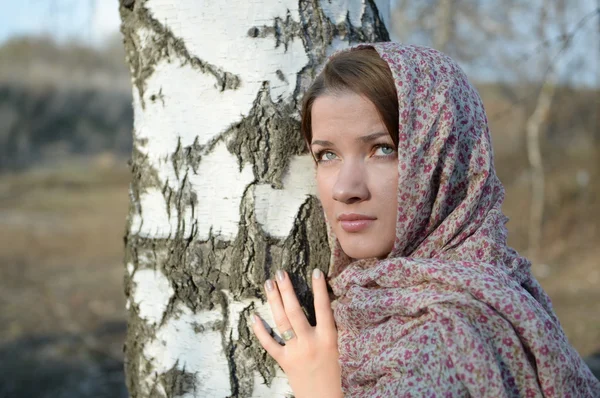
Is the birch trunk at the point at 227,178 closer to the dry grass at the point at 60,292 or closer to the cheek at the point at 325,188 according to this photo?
the cheek at the point at 325,188

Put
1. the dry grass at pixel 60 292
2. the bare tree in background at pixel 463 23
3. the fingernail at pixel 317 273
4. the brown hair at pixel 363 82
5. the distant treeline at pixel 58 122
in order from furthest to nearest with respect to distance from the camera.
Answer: the distant treeline at pixel 58 122 < the bare tree in background at pixel 463 23 < the dry grass at pixel 60 292 < the fingernail at pixel 317 273 < the brown hair at pixel 363 82

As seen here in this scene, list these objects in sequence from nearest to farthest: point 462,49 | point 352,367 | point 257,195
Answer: point 352,367 → point 257,195 → point 462,49

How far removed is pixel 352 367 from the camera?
58.1 inches

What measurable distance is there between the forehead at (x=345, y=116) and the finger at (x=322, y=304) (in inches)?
15.5

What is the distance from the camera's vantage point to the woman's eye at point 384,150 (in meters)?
1.52

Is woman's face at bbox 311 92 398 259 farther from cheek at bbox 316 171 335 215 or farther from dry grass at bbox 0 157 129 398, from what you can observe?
dry grass at bbox 0 157 129 398

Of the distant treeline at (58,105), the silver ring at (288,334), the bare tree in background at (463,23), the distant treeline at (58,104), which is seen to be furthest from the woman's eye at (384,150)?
the distant treeline at (58,105)

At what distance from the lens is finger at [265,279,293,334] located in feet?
5.15

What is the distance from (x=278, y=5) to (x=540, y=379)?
1.16 metres

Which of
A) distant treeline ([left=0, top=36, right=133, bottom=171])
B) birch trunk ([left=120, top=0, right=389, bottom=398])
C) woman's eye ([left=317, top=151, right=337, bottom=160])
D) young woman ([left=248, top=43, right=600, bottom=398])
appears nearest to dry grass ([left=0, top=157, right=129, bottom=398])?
distant treeline ([left=0, top=36, right=133, bottom=171])

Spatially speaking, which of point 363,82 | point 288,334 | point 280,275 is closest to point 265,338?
point 288,334

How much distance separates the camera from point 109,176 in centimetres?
1891

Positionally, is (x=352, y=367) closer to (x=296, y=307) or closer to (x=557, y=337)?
(x=296, y=307)

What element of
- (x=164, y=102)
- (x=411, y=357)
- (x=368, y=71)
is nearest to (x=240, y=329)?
(x=411, y=357)
